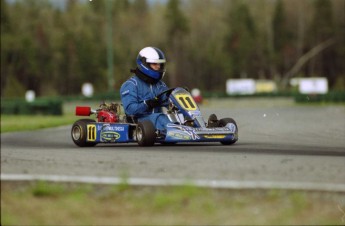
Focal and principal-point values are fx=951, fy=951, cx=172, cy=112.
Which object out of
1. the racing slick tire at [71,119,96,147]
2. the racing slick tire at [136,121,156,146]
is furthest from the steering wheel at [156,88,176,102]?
the racing slick tire at [71,119,96,147]

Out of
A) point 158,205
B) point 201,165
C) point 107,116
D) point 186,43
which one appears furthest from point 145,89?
point 186,43

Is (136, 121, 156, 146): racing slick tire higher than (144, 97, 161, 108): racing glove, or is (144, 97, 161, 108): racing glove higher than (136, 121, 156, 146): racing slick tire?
(144, 97, 161, 108): racing glove

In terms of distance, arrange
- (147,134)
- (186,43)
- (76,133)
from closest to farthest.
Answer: (147,134)
(76,133)
(186,43)

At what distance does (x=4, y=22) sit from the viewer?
251 ft

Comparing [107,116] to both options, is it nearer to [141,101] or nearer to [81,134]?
[81,134]

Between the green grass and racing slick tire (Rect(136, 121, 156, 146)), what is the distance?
5770 millimetres

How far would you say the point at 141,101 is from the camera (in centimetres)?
1359

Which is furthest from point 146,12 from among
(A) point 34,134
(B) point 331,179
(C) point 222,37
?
(B) point 331,179

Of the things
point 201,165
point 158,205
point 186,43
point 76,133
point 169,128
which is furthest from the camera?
point 186,43

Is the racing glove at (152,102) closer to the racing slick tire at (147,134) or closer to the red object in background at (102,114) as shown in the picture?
the racing slick tire at (147,134)

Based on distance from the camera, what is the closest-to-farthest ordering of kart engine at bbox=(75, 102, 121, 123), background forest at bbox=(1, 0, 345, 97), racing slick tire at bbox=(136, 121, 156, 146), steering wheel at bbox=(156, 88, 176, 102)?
racing slick tire at bbox=(136, 121, 156, 146), steering wheel at bbox=(156, 88, 176, 102), kart engine at bbox=(75, 102, 121, 123), background forest at bbox=(1, 0, 345, 97)

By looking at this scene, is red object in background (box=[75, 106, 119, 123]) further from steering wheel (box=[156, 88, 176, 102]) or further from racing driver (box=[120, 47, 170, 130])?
steering wheel (box=[156, 88, 176, 102])

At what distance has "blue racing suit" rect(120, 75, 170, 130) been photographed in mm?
13352

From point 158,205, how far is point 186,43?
9788 cm
